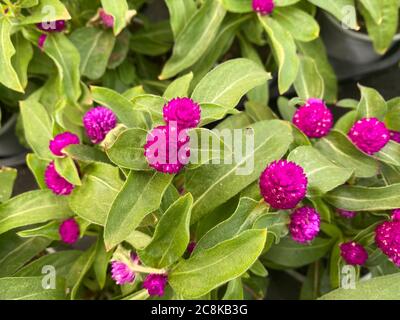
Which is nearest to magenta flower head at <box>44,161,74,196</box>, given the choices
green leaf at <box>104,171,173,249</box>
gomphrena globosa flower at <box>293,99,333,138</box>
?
green leaf at <box>104,171,173,249</box>

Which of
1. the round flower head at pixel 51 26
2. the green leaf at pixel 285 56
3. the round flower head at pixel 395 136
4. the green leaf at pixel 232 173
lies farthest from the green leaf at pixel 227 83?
the round flower head at pixel 51 26

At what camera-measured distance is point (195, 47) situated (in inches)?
42.6

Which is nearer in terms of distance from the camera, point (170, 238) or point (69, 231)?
point (170, 238)

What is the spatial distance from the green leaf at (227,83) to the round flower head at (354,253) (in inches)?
13.4

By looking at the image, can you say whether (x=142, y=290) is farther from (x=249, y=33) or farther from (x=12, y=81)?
(x=249, y=33)

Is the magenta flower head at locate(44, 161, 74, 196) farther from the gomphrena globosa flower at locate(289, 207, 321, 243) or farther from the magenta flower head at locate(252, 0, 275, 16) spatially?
the magenta flower head at locate(252, 0, 275, 16)

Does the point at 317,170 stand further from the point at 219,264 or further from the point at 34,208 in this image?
the point at 34,208

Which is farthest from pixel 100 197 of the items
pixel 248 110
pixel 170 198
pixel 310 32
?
pixel 310 32

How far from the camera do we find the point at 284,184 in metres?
0.72

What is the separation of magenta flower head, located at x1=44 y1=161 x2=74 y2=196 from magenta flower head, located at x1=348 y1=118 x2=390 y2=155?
51 centimetres

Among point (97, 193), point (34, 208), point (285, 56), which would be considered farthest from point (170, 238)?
point (285, 56)

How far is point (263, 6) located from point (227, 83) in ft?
1.00

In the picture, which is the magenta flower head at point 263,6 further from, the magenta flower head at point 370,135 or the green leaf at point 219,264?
the green leaf at point 219,264
